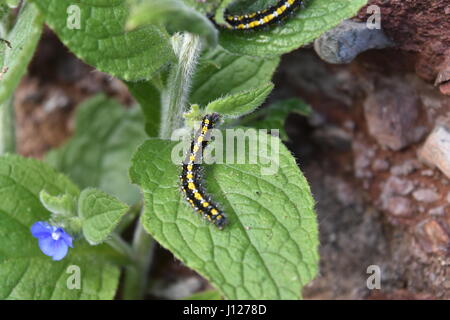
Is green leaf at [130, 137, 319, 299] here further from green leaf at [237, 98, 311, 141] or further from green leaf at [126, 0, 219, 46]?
green leaf at [126, 0, 219, 46]

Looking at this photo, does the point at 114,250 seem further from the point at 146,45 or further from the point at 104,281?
the point at 146,45

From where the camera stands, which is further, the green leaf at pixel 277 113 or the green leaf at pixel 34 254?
the green leaf at pixel 277 113

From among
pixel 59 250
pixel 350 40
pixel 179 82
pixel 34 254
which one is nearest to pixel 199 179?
pixel 179 82

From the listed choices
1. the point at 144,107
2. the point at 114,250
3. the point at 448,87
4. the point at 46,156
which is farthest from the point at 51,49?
the point at 448,87

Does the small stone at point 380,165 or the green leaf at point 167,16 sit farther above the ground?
the green leaf at point 167,16

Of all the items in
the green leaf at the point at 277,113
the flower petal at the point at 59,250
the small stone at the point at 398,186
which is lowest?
the small stone at the point at 398,186

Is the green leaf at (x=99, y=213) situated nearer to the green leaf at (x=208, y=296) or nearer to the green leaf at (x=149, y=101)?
the green leaf at (x=149, y=101)

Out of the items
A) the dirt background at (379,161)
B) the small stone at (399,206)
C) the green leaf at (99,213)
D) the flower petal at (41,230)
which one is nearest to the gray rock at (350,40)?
the dirt background at (379,161)
